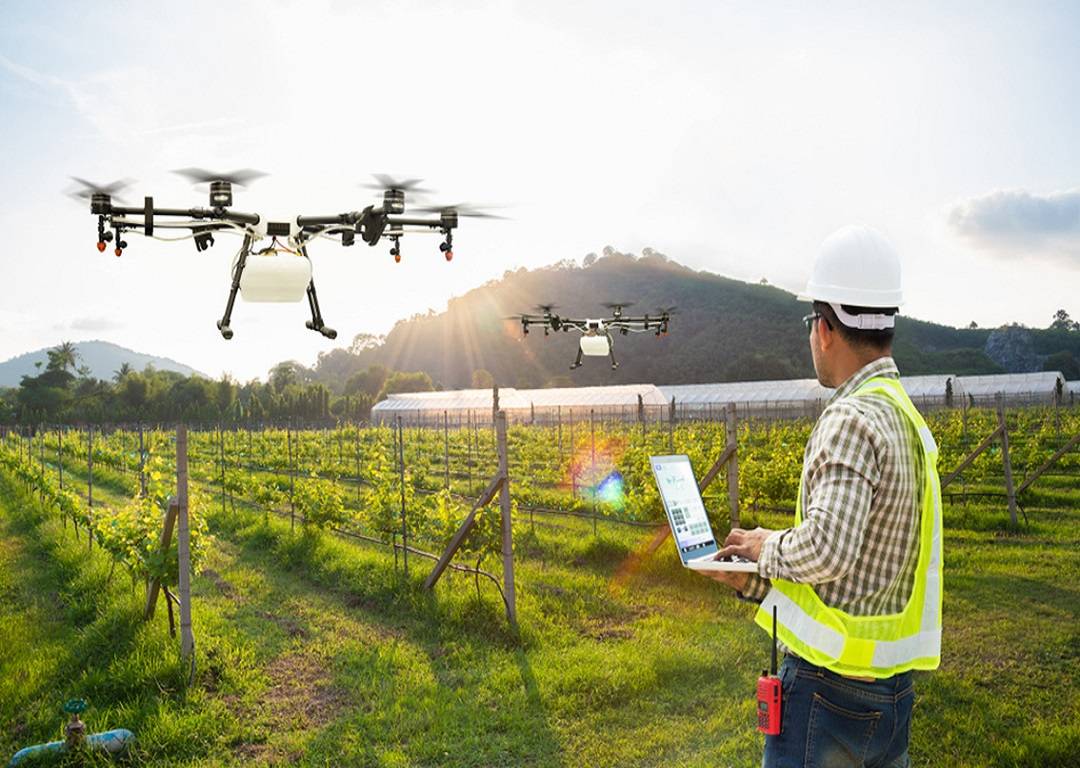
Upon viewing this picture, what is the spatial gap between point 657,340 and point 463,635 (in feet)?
243

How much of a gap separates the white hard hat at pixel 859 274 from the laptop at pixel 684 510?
0.65 m

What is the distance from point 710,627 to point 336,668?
9.84 feet

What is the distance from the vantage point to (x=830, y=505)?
171 cm

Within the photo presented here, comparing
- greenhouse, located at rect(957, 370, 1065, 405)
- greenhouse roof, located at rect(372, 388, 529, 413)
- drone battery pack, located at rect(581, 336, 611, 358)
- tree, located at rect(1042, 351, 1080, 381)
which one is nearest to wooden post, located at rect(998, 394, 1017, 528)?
drone battery pack, located at rect(581, 336, 611, 358)

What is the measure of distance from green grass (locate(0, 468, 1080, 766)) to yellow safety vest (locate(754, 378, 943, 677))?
290cm

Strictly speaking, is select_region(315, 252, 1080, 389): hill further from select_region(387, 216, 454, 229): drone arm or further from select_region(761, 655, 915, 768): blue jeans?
select_region(761, 655, 915, 768): blue jeans

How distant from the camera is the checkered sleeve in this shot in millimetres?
1699

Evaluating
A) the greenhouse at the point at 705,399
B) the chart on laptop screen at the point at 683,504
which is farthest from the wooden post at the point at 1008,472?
the greenhouse at the point at 705,399

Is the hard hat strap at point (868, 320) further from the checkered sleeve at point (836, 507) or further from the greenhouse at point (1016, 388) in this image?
the greenhouse at point (1016, 388)

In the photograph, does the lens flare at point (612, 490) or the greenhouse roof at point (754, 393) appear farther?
the greenhouse roof at point (754, 393)

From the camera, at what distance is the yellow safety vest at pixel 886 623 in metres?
1.80

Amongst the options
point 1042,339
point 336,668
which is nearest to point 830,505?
point 336,668

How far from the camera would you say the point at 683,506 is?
2.31m

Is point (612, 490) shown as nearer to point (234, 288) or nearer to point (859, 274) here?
point (234, 288)
